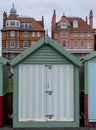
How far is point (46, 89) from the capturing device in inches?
353

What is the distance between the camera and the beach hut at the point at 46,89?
29.3ft

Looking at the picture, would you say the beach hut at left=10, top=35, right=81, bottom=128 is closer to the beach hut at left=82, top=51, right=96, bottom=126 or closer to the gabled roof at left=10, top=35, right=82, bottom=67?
the gabled roof at left=10, top=35, right=82, bottom=67

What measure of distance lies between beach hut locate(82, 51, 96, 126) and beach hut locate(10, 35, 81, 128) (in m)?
0.29

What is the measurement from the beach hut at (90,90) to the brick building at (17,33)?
61405 millimetres

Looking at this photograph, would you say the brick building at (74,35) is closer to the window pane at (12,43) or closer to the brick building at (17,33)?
the brick building at (17,33)

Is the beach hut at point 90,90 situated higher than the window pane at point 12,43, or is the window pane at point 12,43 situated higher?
the window pane at point 12,43

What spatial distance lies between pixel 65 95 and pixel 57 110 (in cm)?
51

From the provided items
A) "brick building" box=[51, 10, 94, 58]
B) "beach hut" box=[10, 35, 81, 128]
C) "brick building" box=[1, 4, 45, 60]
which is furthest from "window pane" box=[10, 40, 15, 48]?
"beach hut" box=[10, 35, 81, 128]

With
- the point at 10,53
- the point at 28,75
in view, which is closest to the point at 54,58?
the point at 28,75

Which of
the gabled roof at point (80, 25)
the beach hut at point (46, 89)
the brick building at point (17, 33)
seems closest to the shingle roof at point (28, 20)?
the brick building at point (17, 33)

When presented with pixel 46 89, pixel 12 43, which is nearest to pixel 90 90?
pixel 46 89

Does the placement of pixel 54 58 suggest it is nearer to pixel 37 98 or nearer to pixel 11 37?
pixel 37 98

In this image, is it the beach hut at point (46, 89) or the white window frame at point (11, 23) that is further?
the white window frame at point (11, 23)

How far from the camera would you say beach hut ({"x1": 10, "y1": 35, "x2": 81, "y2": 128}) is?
8922 millimetres
